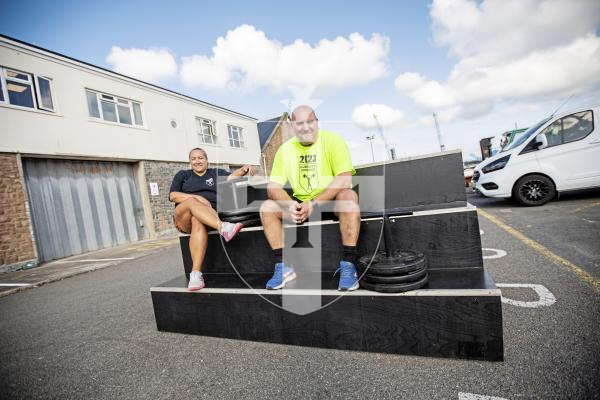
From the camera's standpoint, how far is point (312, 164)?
233cm

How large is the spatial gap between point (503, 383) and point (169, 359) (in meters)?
2.07

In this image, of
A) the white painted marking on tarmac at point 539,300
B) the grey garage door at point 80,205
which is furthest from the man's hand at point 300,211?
the grey garage door at point 80,205

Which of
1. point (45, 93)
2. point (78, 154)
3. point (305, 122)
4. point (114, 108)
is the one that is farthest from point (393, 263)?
point (114, 108)

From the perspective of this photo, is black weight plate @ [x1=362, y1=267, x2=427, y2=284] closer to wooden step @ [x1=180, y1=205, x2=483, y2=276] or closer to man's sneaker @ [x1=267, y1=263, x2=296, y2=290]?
wooden step @ [x1=180, y1=205, x2=483, y2=276]

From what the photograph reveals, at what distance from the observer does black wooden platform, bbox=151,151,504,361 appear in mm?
1567

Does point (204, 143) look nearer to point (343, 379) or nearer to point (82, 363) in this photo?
point (82, 363)

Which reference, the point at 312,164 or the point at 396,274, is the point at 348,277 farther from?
the point at 312,164

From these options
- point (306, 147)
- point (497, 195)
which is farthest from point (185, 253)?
point (497, 195)

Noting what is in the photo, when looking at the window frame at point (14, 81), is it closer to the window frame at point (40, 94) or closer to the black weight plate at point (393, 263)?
the window frame at point (40, 94)

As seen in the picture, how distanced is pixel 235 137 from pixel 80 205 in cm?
922

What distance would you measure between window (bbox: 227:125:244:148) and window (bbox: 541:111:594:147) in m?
13.8

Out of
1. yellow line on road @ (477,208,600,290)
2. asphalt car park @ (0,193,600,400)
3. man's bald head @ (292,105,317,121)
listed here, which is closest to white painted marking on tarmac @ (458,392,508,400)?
asphalt car park @ (0,193,600,400)

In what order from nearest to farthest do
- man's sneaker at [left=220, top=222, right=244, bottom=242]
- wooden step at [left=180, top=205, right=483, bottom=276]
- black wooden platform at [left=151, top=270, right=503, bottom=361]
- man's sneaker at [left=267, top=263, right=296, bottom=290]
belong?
black wooden platform at [left=151, top=270, right=503, bottom=361] → wooden step at [left=180, top=205, right=483, bottom=276] → man's sneaker at [left=267, top=263, right=296, bottom=290] → man's sneaker at [left=220, top=222, right=244, bottom=242]

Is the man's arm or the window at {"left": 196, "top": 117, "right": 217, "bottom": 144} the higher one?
the window at {"left": 196, "top": 117, "right": 217, "bottom": 144}
